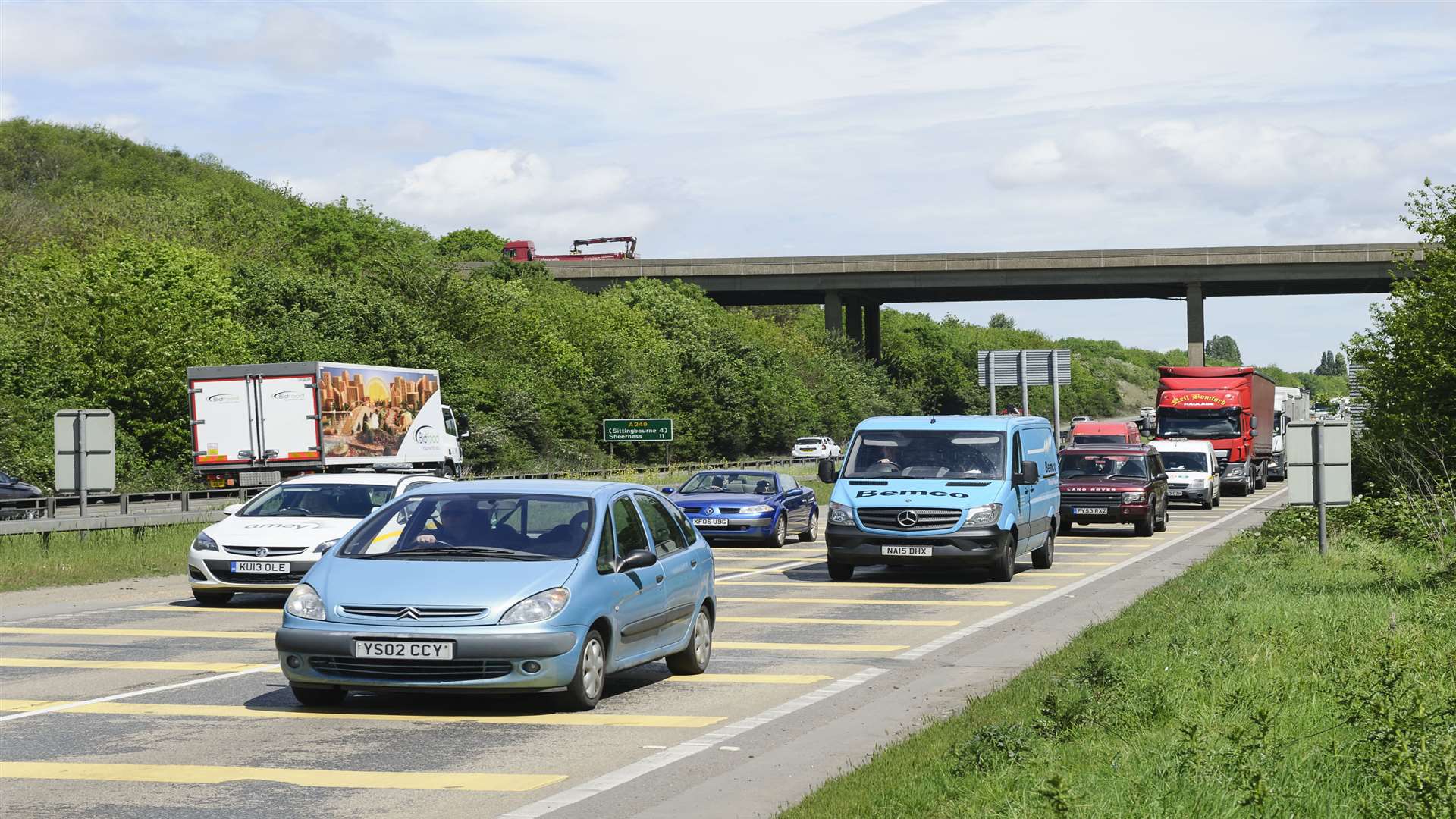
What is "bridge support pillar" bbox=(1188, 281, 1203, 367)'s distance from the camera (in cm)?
8381

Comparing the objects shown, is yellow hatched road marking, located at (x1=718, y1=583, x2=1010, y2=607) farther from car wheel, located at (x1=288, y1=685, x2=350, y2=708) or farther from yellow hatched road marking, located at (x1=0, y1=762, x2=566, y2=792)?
yellow hatched road marking, located at (x1=0, y1=762, x2=566, y2=792)

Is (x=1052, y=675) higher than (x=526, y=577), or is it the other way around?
(x=526, y=577)

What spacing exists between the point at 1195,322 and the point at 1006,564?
66657mm

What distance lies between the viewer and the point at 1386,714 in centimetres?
669

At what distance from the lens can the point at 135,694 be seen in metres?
10.9

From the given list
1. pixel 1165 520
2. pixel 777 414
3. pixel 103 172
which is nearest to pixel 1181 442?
pixel 1165 520

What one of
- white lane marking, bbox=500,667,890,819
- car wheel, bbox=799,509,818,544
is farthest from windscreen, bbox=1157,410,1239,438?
white lane marking, bbox=500,667,890,819

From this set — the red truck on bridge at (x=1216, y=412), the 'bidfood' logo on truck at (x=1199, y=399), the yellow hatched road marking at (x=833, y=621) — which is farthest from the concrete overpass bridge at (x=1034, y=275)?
the yellow hatched road marking at (x=833, y=621)

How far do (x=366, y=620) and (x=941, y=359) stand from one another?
117 m

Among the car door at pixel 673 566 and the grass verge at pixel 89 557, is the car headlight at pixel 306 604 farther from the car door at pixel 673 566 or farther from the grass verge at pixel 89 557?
the grass verge at pixel 89 557

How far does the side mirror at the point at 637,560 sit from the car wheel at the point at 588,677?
0.49 metres

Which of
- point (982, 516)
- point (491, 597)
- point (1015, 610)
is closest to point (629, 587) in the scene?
point (491, 597)

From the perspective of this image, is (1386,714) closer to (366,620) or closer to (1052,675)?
(1052,675)

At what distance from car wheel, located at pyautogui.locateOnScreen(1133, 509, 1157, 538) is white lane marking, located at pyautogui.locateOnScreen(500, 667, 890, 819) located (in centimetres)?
2090
